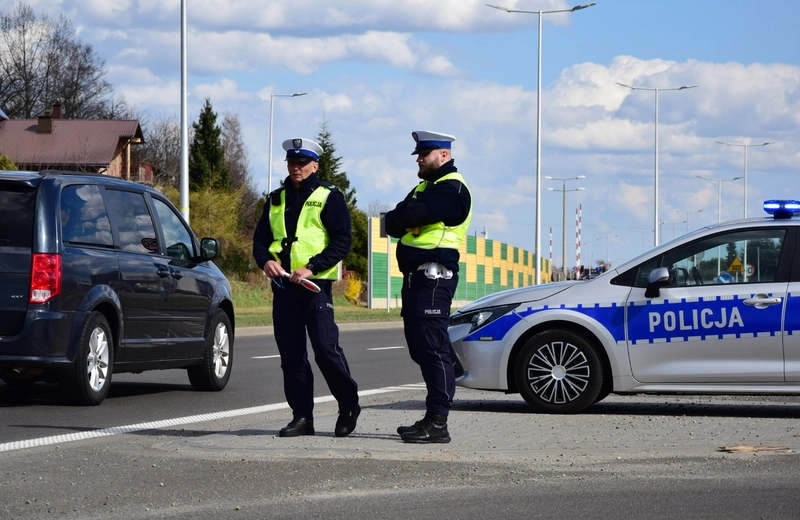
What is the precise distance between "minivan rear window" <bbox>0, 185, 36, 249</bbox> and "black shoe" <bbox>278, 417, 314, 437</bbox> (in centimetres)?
318

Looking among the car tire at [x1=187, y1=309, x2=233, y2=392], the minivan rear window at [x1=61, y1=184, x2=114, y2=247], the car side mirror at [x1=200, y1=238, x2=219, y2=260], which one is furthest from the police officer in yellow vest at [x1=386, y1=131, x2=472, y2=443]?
the car tire at [x1=187, y1=309, x2=233, y2=392]

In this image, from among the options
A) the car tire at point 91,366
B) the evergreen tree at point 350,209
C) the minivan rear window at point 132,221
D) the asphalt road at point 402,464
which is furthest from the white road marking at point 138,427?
the evergreen tree at point 350,209

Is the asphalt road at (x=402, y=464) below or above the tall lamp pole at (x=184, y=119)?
below

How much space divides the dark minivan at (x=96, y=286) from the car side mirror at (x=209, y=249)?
0.01m

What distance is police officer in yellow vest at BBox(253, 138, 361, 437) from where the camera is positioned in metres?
8.02

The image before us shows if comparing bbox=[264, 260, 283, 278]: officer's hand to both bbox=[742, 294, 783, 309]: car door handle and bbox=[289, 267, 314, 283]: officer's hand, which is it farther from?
bbox=[742, 294, 783, 309]: car door handle

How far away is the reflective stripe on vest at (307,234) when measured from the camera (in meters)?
8.06

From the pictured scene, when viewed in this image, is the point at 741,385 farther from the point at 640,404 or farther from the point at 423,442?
the point at 423,442

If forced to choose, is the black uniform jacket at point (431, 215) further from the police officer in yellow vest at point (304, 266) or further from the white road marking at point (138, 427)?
the white road marking at point (138, 427)

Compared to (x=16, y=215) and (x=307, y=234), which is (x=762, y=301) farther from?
(x=16, y=215)

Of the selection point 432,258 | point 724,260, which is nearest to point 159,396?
point 432,258

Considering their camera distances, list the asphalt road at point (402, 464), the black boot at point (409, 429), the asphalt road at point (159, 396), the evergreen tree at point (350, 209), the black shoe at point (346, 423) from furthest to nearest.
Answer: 1. the evergreen tree at point (350, 209)
2. the asphalt road at point (159, 396)
3. the black shoe at point (346, 423)
4. the black boot at point (409, 429)
5. the asphalt road at point (402, 464)

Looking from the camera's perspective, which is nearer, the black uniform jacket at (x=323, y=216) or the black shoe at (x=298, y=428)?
the black uniform jacket at (x=323, y=216)

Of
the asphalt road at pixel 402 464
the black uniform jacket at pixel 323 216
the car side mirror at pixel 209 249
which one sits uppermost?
the black uniform jacket at pixel 323 216
